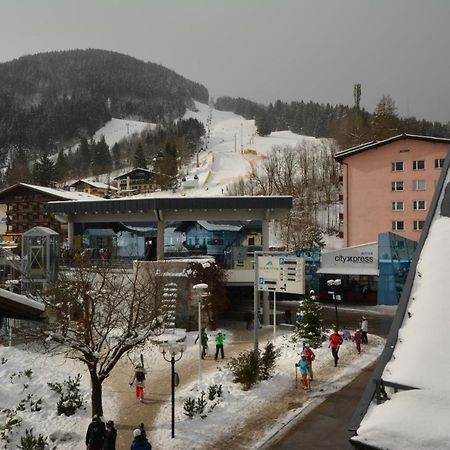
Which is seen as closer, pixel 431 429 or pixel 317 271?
pixel 431 429

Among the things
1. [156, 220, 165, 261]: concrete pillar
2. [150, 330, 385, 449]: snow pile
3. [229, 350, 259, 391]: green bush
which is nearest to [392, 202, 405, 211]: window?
[156, 220, 165, 261]: concrete pillar

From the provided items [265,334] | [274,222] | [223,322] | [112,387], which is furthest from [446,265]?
[274,222]

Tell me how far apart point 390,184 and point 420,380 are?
127ft

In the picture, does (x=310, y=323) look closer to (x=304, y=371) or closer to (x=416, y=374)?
(x=304, y=371)

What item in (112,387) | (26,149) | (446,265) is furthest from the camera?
(26,149)

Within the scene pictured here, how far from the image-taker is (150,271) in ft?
73.0

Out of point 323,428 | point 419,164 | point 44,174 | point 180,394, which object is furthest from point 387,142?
point 44,174

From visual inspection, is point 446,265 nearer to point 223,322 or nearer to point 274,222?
point 223,322

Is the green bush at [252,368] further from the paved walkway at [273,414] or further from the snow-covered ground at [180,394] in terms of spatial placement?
the paved walkway at [273,414]

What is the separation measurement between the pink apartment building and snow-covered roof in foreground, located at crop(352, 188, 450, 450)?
3613 centimetres

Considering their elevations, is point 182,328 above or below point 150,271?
below

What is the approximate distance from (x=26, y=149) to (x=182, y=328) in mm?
151537

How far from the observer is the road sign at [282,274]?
14.5m

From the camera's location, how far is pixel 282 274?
588 inches
